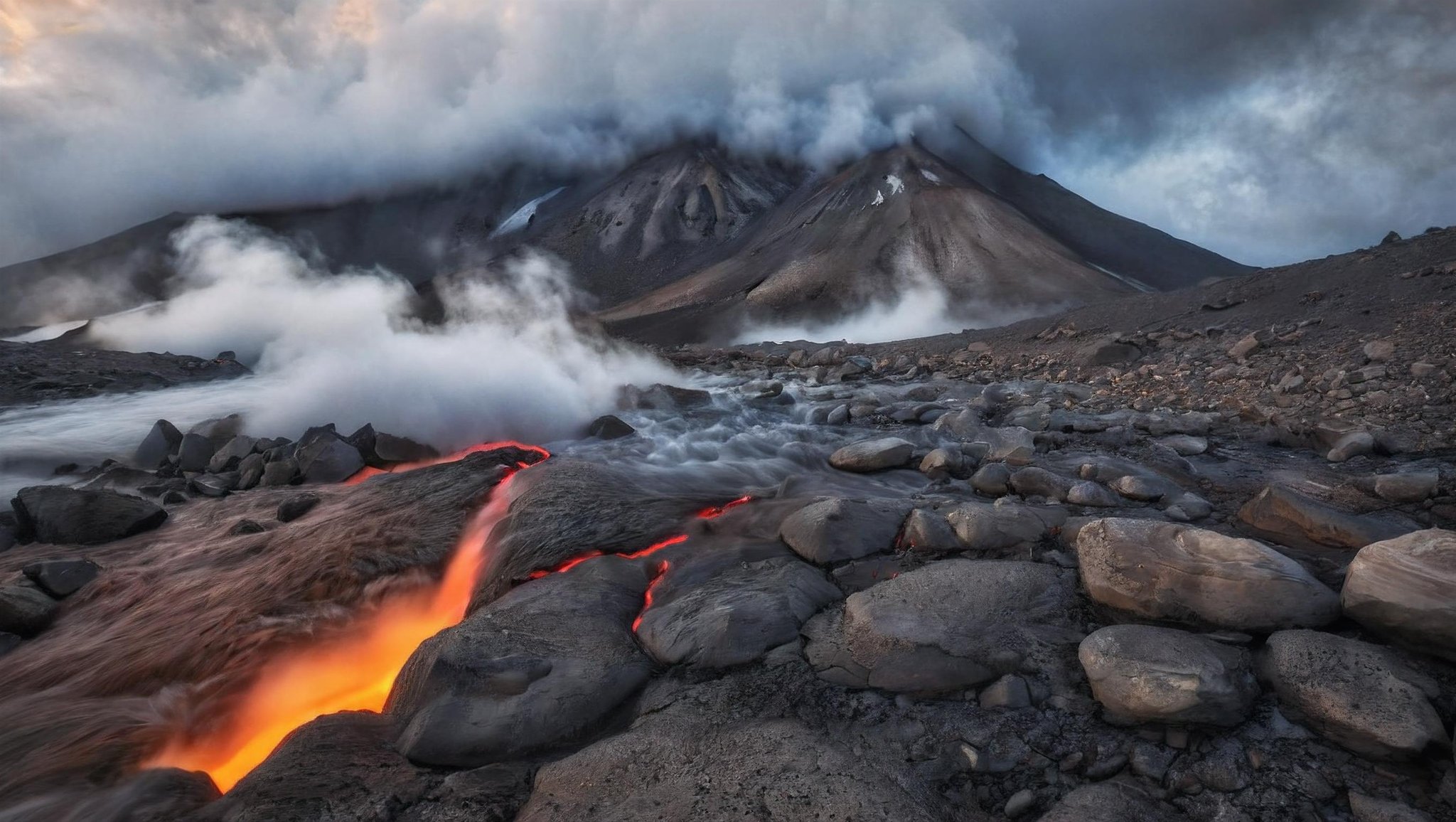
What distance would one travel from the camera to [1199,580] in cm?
287

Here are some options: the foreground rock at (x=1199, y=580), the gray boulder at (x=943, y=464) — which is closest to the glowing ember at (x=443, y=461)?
the gray boulder at (x=943, y=464)

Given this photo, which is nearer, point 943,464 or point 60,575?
point 60,575

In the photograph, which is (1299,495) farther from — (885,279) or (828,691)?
(885,279)

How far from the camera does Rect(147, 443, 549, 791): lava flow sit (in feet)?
10.5

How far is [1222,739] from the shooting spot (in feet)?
7.43

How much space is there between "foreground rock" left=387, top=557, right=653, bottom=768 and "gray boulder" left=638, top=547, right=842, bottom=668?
17 centimetres

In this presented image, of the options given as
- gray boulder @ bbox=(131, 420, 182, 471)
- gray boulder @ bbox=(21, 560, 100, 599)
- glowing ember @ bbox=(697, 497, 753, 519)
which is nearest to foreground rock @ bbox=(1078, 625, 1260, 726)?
glowing ember @ bbox=(697, 497, 753, 519)

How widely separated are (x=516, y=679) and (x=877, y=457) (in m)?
4.73

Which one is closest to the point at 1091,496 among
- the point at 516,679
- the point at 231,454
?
the point at 516,679

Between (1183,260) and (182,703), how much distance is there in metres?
73.2

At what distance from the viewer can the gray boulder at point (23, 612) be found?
13.7 ft

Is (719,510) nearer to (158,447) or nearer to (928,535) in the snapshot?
(928,535)


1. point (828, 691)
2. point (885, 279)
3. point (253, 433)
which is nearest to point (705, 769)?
point (828, 691)

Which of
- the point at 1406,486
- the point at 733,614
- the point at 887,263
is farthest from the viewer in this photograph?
the point at 887,263
